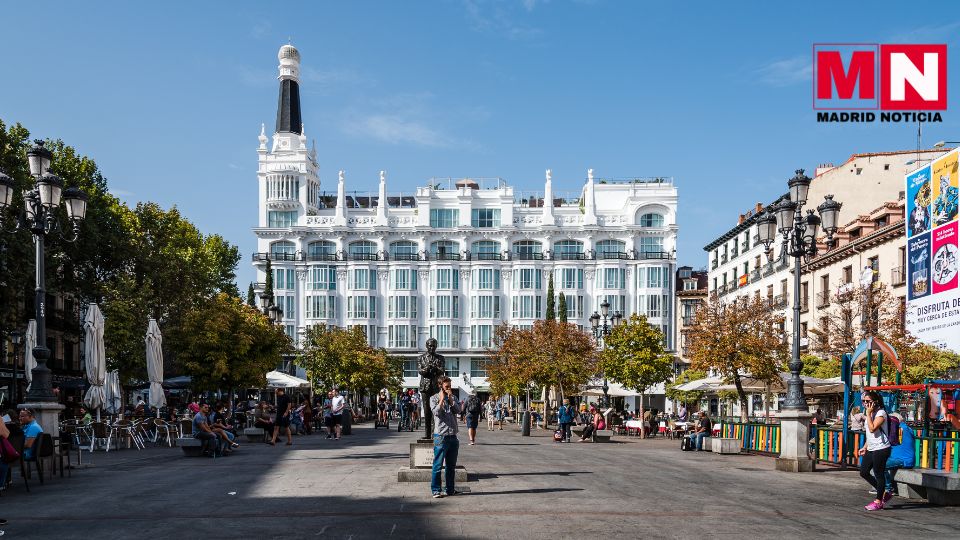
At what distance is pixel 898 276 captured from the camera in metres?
38.8

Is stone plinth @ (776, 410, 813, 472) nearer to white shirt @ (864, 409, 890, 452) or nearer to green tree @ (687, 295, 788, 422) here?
white shirt @ (864, 409, 890, 452)

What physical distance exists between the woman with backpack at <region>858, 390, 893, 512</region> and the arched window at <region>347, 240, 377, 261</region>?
7532cm

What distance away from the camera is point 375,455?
69.1 ft

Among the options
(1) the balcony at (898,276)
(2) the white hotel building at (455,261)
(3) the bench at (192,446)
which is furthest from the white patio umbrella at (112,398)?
(2) the white hotel building at (455,261)

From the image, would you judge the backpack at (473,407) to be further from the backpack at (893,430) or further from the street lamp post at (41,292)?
the backpack at (893,430)

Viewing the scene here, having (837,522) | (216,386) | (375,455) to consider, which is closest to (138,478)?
(375,455)

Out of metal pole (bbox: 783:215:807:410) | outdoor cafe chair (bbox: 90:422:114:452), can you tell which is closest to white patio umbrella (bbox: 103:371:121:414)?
outdoor cafe chair (bbox: 90:422:114:452)

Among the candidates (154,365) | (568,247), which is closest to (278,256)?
(568,247)

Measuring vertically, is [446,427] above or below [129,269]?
below

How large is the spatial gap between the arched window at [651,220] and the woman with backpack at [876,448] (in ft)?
243

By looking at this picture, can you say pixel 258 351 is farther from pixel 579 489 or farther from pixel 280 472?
pixel 579 489

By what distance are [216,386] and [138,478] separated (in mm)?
19740

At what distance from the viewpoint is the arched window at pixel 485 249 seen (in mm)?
86375

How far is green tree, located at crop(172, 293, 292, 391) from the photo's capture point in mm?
33719
